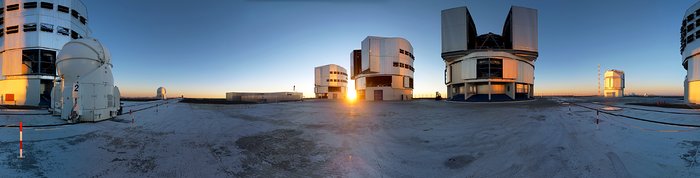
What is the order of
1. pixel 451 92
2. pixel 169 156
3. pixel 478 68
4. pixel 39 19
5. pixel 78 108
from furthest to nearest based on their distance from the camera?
pixel 451 92 < pixel 478 68 < pixel 39 19 < pixel 78 108 < pixel 169 156

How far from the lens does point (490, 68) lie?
140 ft

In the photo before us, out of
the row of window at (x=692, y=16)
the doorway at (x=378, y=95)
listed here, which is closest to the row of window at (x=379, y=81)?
the doorway at (x=378, y=95)

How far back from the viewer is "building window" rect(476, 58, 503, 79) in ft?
140

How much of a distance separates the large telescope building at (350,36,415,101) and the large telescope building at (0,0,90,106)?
40760 mm

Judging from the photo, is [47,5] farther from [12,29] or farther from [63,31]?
[12,29]

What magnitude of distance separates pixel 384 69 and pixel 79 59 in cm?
3969

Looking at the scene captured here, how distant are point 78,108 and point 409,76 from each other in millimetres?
47957

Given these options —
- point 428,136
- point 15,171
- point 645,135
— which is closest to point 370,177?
point 428,136

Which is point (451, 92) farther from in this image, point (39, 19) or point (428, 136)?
point (39, 19)

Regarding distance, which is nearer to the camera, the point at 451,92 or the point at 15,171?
the point at 15,171

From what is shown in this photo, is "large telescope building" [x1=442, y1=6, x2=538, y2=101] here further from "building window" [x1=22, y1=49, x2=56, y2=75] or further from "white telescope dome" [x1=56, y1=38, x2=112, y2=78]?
"building window" [x1=22, y1=49, x2=56, y2=75]

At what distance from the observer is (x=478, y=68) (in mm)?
43406

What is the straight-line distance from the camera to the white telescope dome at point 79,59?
672 inches

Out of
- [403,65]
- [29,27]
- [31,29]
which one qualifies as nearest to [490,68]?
[403,65]
